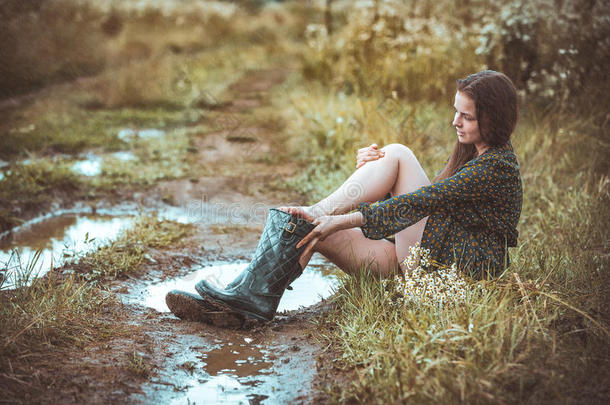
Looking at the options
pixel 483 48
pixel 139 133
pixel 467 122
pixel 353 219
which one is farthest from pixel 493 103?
pixel 139 133

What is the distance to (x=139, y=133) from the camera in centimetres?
616

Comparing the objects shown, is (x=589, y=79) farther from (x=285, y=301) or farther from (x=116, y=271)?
(x=116, y=271)

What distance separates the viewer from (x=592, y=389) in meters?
1.87

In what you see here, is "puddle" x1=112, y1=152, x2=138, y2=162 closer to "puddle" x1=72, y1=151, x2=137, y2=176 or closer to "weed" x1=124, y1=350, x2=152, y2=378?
"puddle" x1=72, y1=151, x2=137, y2=176

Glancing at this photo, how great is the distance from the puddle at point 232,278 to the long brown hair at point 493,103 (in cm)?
116

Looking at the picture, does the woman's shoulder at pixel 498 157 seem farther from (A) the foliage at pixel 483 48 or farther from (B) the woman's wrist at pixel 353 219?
(A) the foliage at pixel 483 48

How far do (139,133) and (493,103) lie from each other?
15.5ft

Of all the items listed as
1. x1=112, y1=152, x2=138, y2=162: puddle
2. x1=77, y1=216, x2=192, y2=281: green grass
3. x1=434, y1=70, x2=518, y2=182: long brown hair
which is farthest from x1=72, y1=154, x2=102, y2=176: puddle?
x1=434, y1=70, x2=518, y2=182: long brown hair

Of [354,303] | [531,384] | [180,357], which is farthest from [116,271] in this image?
[531,384]

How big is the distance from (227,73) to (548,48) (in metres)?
6.67

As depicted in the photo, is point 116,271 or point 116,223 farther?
point 116,223

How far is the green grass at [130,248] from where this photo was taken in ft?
9.84

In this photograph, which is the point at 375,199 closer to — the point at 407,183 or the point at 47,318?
the point at 407,183

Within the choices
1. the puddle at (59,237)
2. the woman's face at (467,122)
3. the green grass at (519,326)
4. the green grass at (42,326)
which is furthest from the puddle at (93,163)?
the woman's face at (467,122)
